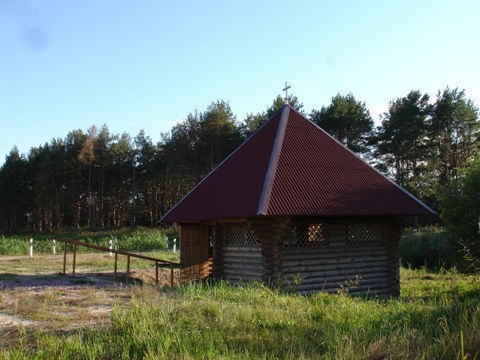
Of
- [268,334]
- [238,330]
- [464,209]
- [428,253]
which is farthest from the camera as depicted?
[428,253]

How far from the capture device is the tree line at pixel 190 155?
43.0m

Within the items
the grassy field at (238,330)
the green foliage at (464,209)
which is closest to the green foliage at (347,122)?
the green foliage at (464,209)

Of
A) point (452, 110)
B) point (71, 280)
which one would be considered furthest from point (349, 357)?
point (452, 110)

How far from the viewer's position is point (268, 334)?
5.92 m

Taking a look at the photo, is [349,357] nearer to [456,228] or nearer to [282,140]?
[282,140]

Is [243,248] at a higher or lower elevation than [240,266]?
higher

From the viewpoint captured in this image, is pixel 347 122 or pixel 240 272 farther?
pixel 347 122

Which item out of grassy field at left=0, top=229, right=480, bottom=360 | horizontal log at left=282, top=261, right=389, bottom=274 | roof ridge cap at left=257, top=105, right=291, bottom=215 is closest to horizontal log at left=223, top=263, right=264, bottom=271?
horizontal log at left=282, top=261, right=389, bottom=274

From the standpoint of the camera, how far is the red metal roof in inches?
481

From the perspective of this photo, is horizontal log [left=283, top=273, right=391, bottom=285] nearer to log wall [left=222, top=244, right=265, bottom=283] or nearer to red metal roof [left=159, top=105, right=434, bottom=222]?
log wall [left=222, top=244, right=265, bottom=283]

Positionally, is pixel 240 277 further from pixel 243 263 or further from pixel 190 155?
pixel 190 155

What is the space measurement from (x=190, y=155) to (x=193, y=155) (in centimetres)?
36

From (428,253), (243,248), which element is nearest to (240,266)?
(243,248)

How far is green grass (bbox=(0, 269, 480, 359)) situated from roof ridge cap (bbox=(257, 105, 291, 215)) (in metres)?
3.95
